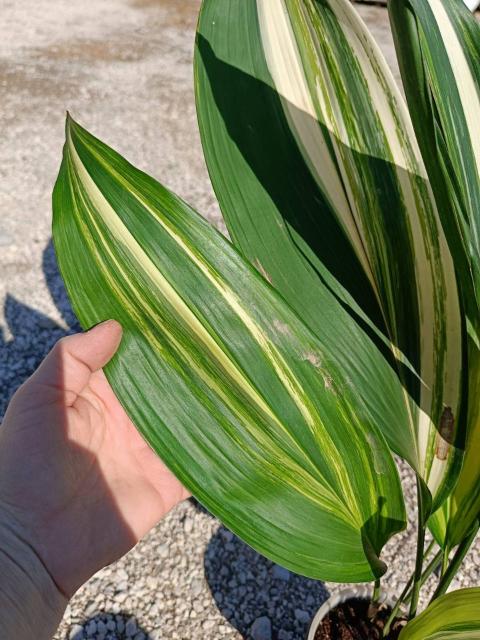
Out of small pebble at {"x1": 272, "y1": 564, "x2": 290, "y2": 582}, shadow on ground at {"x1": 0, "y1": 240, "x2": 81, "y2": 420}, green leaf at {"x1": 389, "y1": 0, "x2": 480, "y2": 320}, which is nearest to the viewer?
green leaf at {"x1": 389, "y1": 0, "x2": 480, "y2": 320}

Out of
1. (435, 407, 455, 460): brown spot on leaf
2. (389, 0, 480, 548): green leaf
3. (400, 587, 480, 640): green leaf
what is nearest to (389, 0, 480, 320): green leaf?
(389, 0, 480, 548): green leaf

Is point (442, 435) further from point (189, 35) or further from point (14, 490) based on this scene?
point (189, 35)

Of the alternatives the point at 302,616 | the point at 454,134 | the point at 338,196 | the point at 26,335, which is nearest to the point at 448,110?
the point at 454,134

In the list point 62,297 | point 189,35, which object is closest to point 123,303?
point 62,297

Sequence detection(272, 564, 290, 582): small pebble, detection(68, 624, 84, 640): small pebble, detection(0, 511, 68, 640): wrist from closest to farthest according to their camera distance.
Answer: detection(0, 511, 68, 640): wrist, detection(68, 624, 84, 640): small pebble, detection(272, 564, 290, 582): small pebble

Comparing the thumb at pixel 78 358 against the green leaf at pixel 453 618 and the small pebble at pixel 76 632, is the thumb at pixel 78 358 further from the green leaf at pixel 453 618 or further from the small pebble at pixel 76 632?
the small pebble at pixel 76 632

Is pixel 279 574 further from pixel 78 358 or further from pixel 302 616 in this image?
pixel 78 358

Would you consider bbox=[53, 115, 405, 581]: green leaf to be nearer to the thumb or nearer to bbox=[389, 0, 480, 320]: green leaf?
the thumb
